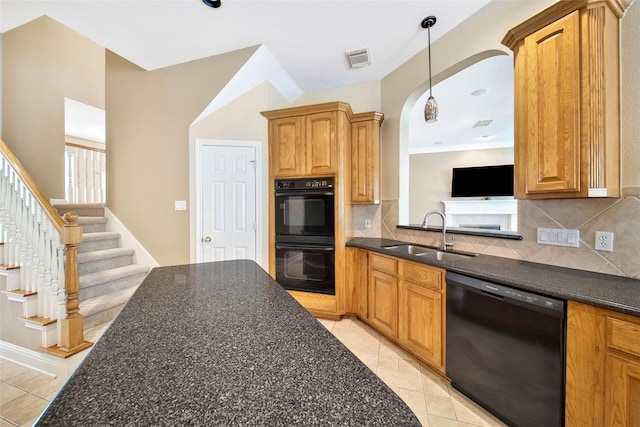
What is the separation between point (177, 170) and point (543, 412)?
12.2ft

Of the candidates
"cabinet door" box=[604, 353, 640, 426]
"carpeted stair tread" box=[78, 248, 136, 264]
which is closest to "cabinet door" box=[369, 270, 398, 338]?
"cabinet door" box=[604, 353, 640, 426]

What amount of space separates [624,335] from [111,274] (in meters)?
Answer: 4.03

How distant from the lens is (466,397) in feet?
5.77

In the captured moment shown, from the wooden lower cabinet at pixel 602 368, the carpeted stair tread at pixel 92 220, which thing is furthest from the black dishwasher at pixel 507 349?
the carpeted stair tread at pixel 92 220

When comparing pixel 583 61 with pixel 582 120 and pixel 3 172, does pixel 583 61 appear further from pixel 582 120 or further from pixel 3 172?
pixel 3 172

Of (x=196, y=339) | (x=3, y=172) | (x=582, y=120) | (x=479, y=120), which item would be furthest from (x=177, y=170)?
(x=479, y=120)

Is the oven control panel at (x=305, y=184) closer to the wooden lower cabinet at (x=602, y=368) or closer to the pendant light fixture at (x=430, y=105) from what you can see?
the pendant light fixture at (x=430, y=105)

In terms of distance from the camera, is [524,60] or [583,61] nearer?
[583,61]

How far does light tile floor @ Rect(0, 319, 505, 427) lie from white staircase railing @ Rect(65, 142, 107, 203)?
325 centimetres

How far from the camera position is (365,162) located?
303 centimetres

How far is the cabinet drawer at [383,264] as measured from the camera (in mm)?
2336

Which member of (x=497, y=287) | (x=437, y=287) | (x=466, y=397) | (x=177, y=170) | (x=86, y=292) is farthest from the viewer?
(x=177, y=170)

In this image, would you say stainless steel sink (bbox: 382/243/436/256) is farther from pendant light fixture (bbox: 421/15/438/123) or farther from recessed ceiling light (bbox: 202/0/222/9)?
recessed ceiling light (bbox: 202/0/222/9)

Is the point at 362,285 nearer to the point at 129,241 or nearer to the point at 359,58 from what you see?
the point at 359,58
